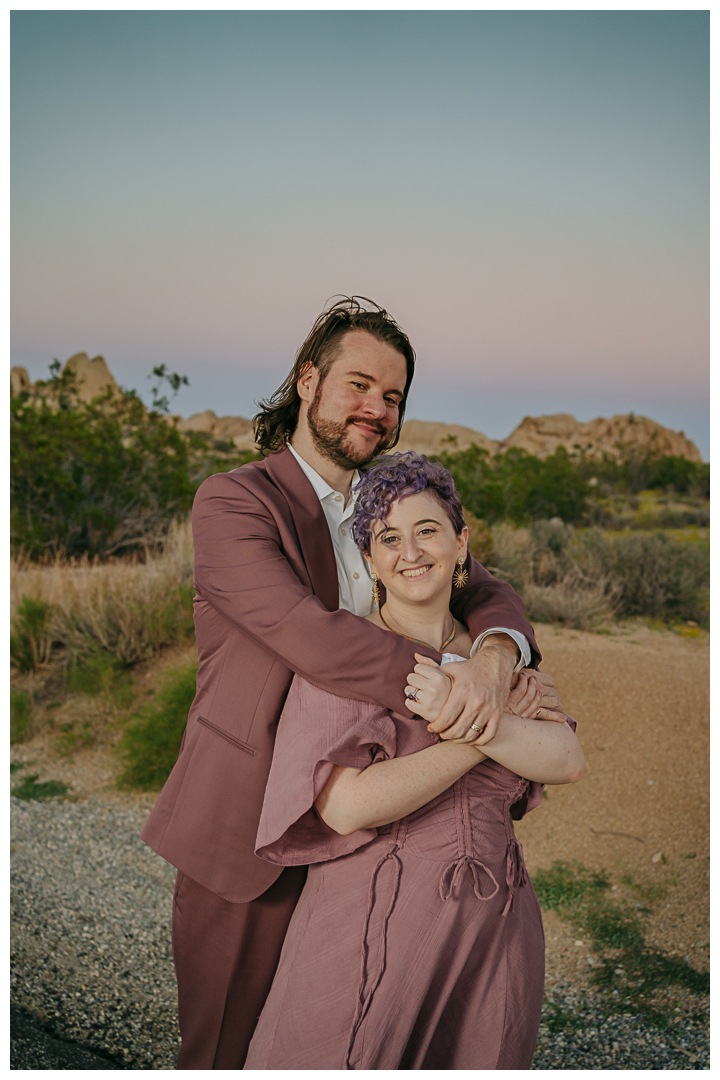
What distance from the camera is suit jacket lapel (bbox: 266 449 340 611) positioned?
7.10 ft

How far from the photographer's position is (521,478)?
15805 mm

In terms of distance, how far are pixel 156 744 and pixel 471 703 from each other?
15.4 feet

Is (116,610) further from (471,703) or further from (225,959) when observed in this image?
(471,703)

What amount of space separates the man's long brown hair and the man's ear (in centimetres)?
1

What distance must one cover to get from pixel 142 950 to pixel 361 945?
114 inches

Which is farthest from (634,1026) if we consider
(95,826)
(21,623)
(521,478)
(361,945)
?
(521,478)

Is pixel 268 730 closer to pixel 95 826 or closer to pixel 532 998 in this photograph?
pixel 532 998

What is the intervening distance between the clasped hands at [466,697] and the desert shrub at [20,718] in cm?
579

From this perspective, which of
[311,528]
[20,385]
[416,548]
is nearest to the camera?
[416,548]

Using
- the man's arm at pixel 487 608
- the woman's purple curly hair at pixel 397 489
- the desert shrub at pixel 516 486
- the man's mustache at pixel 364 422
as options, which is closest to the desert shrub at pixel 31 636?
the man's mustache at pixel 364 422

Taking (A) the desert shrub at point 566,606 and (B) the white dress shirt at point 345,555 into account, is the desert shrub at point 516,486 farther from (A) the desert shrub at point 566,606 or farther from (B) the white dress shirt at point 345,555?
(B) the white dress shirt at point 345,555

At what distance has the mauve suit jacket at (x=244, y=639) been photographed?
190 centimetres

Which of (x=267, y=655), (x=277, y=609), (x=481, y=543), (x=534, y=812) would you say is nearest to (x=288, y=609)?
(x=277, y=609)

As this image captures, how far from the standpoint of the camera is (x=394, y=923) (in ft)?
5.70
